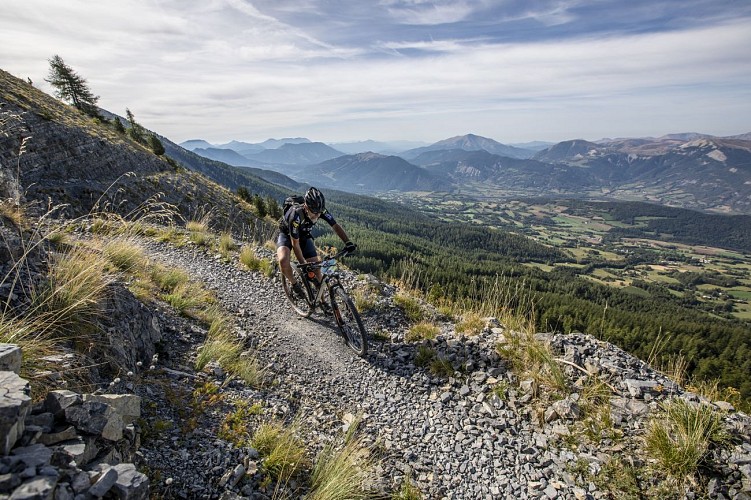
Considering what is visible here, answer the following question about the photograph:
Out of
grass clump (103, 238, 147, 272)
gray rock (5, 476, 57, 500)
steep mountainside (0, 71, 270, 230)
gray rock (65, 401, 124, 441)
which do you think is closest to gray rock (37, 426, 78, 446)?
gray rock (65, 401, 124, 441)

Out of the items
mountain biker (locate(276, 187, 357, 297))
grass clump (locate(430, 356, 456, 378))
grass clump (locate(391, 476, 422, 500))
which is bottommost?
grass clump (locate(391, 476, 422, 500))

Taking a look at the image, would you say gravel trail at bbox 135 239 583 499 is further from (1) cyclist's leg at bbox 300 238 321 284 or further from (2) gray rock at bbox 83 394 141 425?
(2) gray rock at bbox 83 394 141 425

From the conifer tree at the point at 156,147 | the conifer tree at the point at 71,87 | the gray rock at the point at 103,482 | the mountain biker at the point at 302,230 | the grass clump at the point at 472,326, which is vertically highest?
the conifer tree at the point at 71,87

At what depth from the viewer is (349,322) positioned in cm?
799

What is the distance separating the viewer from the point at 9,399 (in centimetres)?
238

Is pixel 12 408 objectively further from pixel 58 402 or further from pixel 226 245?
pixel 226 245

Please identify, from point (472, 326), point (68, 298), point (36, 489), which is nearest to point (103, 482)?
point (36, 489)

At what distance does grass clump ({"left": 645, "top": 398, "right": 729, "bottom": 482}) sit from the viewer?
4098 millimetres

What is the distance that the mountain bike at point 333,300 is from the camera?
7555mm

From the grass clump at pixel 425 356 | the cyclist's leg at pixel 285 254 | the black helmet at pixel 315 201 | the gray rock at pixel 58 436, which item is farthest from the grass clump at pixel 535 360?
the gray rock at pixel 58 436

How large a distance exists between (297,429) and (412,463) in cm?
170

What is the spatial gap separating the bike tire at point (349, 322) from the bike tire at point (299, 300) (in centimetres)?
101

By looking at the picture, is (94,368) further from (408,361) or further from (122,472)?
(408,361)

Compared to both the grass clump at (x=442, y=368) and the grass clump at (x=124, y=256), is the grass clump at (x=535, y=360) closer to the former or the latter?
the grass clump at (x=442, y=368)
